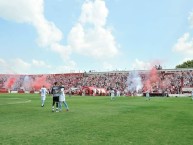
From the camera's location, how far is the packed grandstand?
91250 millimetres

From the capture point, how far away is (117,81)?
10512 cm

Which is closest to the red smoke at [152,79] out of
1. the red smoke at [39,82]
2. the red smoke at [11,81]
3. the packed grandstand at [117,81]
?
the packed grandstand at [117,81]

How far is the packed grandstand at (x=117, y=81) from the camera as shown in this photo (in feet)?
299

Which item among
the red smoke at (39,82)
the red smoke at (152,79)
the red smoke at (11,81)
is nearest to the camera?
the red smoke at (152,79)

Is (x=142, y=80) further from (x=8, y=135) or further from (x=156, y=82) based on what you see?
(x=8, y=135)

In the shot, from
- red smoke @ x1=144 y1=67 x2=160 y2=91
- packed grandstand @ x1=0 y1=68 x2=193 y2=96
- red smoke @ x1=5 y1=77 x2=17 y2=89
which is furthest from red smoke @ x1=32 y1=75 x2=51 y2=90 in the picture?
red smoke @ x1=144 y1=67 x2=160 y2=91

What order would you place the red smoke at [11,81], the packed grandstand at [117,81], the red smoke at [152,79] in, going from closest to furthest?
the packed grandstand at [117,81] < the red smoke at [152,79] < the red smoke at [11,81]

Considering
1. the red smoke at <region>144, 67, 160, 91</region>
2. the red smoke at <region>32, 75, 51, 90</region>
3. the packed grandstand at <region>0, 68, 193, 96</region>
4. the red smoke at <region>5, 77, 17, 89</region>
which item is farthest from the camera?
the red smoke at <region>5, 77, 17, 89</region>

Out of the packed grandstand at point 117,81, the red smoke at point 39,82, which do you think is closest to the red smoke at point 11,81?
the packed grandstand at point 117,81

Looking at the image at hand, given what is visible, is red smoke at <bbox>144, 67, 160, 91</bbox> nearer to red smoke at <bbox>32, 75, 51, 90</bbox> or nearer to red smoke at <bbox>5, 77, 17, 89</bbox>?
red smoke at <bbox>32, 75, 51, 90</bbox>

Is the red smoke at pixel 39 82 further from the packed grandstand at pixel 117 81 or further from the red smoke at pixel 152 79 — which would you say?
the red smoke at pixel 152 79

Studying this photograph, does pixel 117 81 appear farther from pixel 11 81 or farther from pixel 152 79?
pixel 11 81

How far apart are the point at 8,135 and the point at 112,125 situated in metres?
5.33

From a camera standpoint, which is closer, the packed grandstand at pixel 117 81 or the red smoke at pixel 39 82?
the packed grandstand at pixel 117 81
